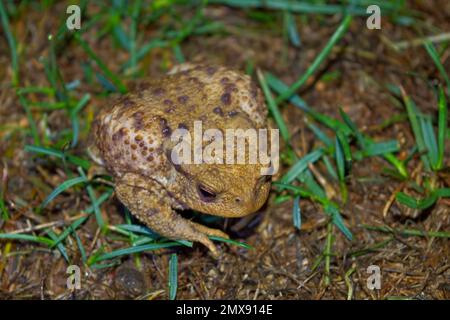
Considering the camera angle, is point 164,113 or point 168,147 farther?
point 164,113

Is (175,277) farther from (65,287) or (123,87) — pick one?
(123,87)

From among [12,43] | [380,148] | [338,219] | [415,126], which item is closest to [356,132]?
[380,148]

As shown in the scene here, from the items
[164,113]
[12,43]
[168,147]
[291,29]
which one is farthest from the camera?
[291,29]

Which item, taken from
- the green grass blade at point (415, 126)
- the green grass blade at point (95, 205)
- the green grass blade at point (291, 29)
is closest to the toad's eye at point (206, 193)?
the green grass blade at point (95, 205)

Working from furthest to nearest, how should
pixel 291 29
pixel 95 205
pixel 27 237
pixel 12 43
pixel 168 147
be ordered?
pixel 291 29, pixel 12 43, pixel 95 205, pixel 27 237, pixel 168 147

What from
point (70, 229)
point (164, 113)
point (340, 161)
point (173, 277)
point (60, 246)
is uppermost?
point (164, 113)

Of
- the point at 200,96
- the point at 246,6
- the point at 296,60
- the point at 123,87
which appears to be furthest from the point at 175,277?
the point at 246,6

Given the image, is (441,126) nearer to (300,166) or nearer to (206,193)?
(300,166)

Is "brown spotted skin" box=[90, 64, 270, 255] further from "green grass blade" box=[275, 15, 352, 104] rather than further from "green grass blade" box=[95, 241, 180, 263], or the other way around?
"green grass blade" box=[275, 15, 352, 104]
